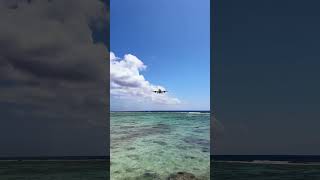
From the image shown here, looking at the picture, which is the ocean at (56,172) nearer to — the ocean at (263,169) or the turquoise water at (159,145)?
the ocean at (263,169)

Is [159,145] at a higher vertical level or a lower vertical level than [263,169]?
higher

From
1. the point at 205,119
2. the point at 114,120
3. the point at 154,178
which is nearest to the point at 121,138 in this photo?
the point at 114,120

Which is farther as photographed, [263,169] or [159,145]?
[263,169]

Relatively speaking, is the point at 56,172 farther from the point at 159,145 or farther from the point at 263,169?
the point at 159,145

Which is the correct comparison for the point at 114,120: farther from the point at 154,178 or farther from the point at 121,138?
the point at 154,178

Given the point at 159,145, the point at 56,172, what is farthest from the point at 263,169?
the point at 159,145

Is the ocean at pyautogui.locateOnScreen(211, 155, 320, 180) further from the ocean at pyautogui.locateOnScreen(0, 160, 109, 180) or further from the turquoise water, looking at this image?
the turquoise water

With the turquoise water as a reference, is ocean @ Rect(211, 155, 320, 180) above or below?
below

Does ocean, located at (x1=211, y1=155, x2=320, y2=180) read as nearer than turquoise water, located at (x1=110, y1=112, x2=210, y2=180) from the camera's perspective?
No

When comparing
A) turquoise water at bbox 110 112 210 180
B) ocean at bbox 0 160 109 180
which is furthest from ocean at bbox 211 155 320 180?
turquoise water at bbox 110 112 210 180
